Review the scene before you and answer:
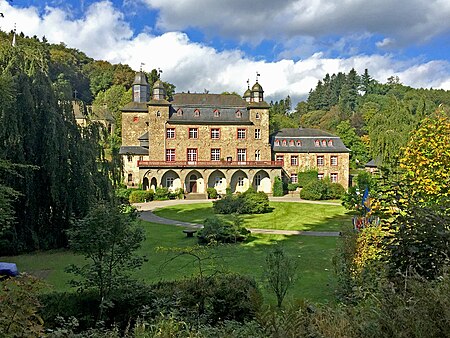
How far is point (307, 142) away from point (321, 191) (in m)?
7.42

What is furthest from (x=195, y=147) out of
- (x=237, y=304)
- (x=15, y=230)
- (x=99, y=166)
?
(x=237, y=304)

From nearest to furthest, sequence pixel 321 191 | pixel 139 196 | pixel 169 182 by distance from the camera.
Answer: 1. pixel 139 196
2. pixel 321 191
3. pixel 169 182

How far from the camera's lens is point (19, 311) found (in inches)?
150

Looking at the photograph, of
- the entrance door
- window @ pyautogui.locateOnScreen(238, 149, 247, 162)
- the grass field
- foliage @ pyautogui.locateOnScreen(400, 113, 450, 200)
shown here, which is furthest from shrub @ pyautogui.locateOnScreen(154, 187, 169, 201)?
foliage @ pyautogui.locateOnScreen(400, 113, 450, 200)

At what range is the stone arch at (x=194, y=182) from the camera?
4197 centimetres

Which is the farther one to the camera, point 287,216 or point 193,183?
point 193,183

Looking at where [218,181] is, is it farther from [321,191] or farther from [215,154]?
[321,191]

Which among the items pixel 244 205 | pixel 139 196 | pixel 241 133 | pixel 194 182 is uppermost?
pixel 241 133

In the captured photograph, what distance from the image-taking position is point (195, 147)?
42250 millimetres

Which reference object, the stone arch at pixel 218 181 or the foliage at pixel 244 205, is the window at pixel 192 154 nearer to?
the stone arch at pixel 218 181

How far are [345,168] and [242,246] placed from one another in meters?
28.5

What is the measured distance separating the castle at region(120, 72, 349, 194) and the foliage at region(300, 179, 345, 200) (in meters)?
3.76

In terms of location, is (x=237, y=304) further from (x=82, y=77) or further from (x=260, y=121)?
(x=82, y=77)

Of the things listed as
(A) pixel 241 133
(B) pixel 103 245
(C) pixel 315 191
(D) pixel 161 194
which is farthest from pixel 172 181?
(B) pixel 103 245
